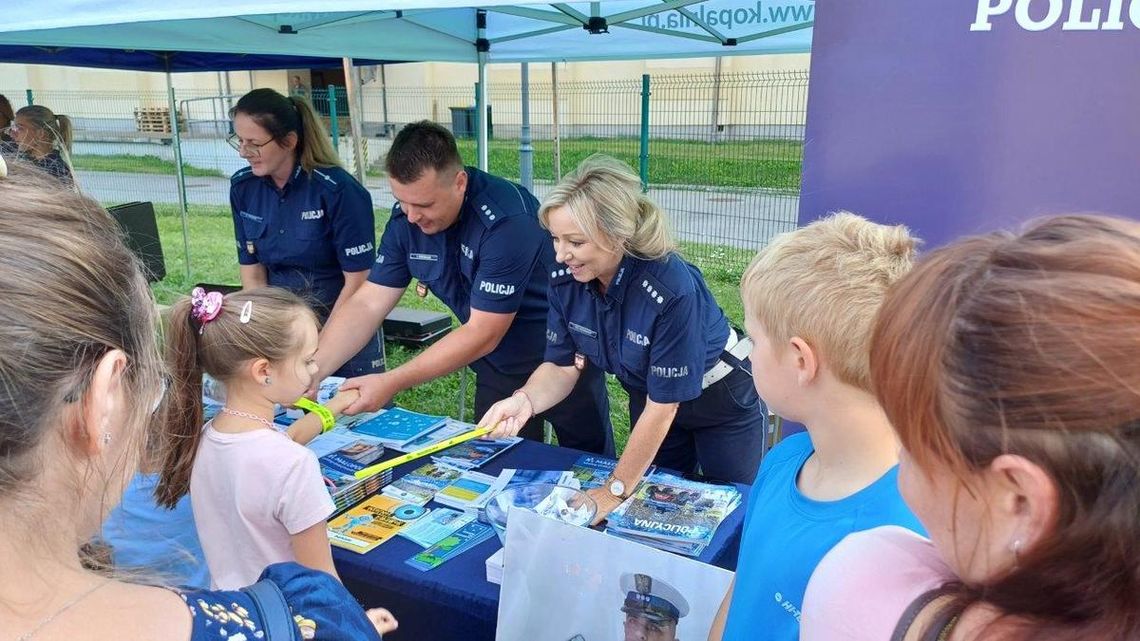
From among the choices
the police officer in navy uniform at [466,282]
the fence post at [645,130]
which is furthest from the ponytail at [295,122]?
the fence post at [645,130]

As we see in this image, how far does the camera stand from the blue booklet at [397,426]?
2420mm

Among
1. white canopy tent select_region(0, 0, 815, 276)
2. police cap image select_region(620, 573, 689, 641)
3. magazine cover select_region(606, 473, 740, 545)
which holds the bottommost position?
magazine cover select_region(606, 473, 740, 545)

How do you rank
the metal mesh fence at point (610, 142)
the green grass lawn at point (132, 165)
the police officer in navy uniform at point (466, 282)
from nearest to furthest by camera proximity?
the police officer in navy uniform at point (466, 282) → the metal mesh fence at point (610, 142) → the green grass lawn at point (132, 165)

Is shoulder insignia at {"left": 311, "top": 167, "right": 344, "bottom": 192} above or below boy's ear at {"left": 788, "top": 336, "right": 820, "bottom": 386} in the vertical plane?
above

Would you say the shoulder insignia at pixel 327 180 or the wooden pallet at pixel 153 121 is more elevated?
the wooden pallet at pixel 153 121

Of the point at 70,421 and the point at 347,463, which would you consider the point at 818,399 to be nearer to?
the point at 70,421

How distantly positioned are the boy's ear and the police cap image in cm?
50

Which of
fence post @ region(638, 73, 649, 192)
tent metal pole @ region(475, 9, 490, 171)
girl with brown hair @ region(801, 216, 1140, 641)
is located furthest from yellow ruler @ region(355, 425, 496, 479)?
fence post @ region(638, 73, 649, 192)

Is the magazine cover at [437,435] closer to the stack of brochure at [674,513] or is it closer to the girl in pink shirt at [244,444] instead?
the girl in pink shirt at [244,444]

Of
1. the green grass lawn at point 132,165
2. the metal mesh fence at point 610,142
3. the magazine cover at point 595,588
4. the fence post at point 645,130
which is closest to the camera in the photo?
the magazine cover at point 595,588

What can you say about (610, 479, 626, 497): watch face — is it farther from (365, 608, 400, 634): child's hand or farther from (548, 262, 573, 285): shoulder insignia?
(365, 608, 400, 634): child's hand

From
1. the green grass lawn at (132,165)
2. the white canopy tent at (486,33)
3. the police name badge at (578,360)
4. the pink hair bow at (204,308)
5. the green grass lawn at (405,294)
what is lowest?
the green grass lawn at (405,294)

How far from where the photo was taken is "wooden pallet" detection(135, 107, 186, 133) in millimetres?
12500

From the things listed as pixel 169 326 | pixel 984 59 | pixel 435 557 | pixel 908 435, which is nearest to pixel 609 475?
pixel 435 557
